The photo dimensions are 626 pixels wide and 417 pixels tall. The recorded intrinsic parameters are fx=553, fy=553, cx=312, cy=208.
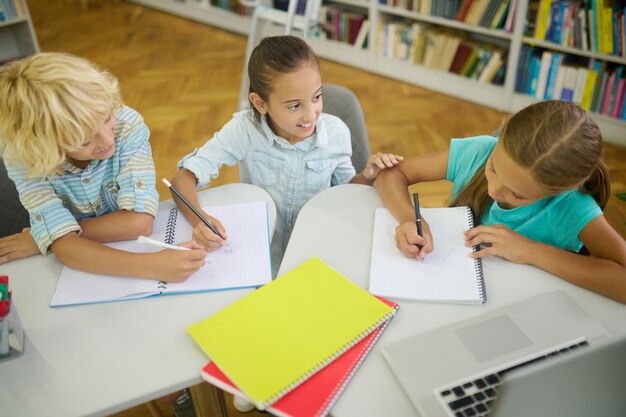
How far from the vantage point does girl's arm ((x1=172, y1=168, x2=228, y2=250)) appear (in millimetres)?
1229

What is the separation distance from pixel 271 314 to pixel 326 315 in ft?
0.34

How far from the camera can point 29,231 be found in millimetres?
1277

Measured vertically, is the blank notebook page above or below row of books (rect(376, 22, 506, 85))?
above

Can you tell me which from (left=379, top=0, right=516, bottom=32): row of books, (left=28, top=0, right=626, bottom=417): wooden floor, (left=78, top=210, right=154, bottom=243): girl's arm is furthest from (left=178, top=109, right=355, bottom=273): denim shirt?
(left=379, top=0, right=516, bottom=32): row of books

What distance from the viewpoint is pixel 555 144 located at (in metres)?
1.05

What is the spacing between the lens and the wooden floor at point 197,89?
3.16 m

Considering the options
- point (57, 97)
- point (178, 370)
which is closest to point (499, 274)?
point (178, 370)

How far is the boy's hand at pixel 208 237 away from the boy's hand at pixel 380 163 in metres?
0.42

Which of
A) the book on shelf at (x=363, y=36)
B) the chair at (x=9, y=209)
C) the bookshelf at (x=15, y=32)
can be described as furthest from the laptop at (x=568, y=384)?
the bookshelf at (x=15, y=32)

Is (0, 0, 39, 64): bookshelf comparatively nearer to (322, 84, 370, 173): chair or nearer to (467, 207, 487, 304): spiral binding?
(322, 84, 370, 173): chair

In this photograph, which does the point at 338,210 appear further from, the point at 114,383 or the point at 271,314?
the point at 114,383

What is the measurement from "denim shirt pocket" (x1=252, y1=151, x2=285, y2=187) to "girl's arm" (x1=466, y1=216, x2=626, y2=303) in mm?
592

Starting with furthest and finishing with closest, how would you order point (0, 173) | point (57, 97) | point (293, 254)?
point (0, 173), point (293, 254), point (57, 97)

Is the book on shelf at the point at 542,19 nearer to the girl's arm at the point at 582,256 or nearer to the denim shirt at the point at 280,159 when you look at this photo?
the denim shirt at the point at 280,159
